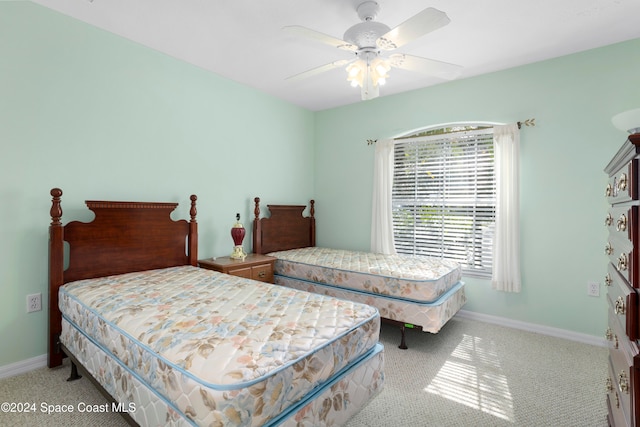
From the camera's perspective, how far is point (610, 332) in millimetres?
1475

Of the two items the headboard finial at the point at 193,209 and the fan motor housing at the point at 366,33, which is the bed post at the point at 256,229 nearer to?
the headboard finial at the point at 193,209


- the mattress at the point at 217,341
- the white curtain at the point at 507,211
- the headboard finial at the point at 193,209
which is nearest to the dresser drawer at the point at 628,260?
the mattress at the point at 217,341

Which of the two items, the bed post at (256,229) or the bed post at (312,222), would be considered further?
the bed post at (312,222)

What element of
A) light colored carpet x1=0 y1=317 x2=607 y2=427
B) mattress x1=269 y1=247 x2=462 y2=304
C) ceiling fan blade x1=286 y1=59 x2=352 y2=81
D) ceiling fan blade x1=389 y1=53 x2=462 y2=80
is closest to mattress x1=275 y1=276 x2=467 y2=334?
mattress x1=269 y1=247 x2=462 y2=304

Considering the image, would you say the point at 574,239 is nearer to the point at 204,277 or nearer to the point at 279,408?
the point at 279,408

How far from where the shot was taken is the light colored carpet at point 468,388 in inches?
69.1

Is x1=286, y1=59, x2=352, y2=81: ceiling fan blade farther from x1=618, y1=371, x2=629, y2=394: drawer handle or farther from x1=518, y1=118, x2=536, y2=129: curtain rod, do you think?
x1=618, y1=371, x2=629, y2=394: drawer handle

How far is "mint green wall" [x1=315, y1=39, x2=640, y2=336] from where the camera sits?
8.90 ft

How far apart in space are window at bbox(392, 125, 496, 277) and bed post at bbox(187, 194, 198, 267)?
7.72 feet

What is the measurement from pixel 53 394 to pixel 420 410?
2246mm

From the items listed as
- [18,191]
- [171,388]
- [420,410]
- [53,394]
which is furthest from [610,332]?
[18,191]

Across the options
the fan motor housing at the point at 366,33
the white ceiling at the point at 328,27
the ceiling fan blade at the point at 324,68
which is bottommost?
the ceiling fan blade at the point at 324,68

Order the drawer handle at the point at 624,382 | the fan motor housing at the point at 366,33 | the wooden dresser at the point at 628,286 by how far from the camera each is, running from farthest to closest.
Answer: the fan motor housing at the point at 366,33 → the drawer handle at the point at 624,382 → the wooden dresser at the point at 628,286

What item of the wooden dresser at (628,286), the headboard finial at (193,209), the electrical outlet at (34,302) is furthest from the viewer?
the headboard finial at (193,209)
